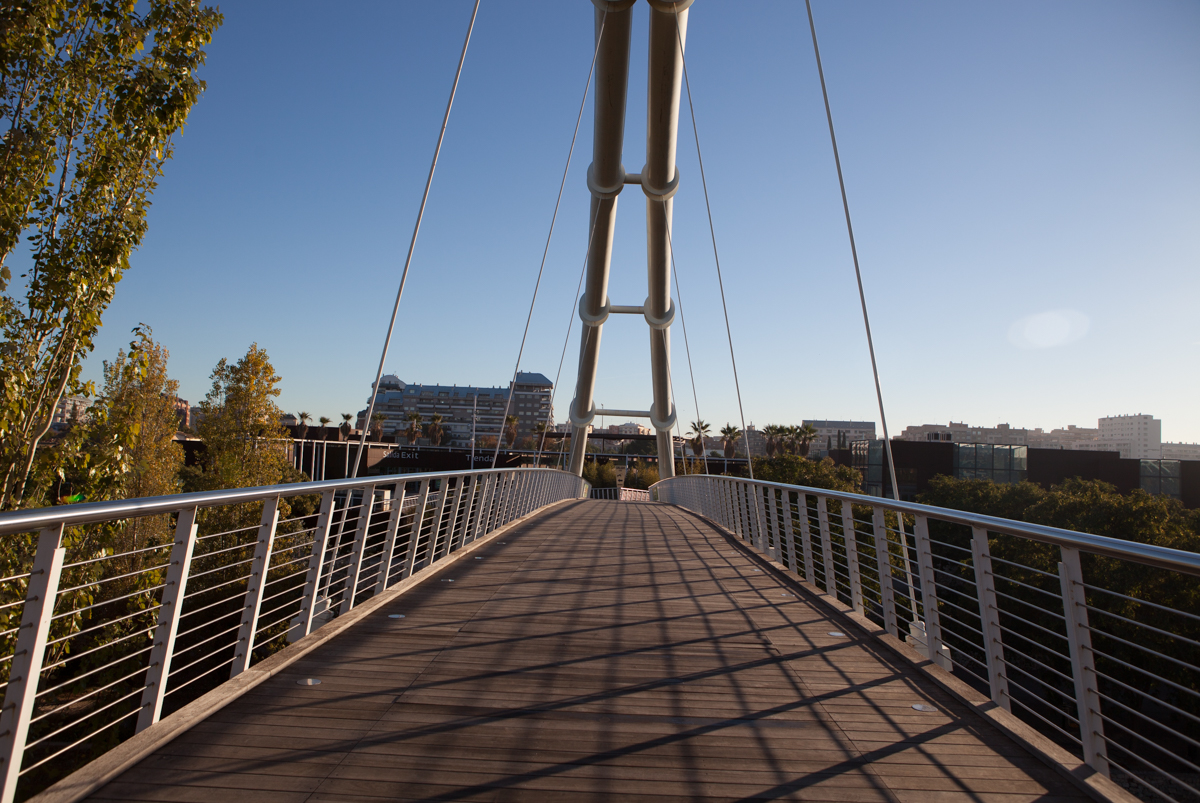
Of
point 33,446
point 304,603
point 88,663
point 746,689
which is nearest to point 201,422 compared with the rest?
point 88,663

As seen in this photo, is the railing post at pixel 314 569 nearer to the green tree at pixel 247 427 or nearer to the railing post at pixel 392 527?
the railing post at pixel 392 527

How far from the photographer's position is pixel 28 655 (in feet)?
7.20

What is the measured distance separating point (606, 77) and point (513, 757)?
528 inches

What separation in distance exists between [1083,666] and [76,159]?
695 cm

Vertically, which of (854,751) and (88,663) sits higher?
(854,751)

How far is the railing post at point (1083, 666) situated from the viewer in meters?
2.76

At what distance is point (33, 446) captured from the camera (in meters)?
5.27

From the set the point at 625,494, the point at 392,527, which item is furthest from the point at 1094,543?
the point at 625,494

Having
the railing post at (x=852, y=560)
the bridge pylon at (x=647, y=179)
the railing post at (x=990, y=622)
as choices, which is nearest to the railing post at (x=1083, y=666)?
the railing post at (x=990, y=622)

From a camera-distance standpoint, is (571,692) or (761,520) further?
A: (761,520)

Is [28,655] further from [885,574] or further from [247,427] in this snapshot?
[247,427]

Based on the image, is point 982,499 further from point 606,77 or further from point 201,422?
point 201,422

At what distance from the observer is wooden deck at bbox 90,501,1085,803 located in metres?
2.59

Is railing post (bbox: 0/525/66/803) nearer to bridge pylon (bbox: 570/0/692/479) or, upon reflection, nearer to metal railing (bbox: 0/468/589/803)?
metal railing (bbox: 0/468/589/803)
